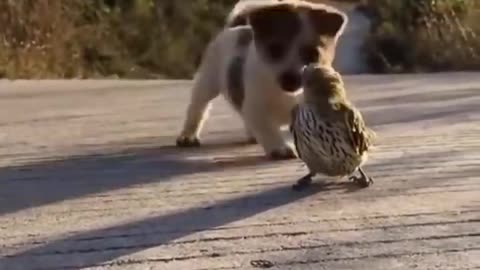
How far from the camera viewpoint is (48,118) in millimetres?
4762

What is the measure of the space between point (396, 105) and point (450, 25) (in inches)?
207

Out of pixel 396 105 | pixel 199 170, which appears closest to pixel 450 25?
pixel 396 105

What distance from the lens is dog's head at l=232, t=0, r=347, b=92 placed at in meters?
3.80

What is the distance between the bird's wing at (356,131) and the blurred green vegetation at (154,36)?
4648 mm

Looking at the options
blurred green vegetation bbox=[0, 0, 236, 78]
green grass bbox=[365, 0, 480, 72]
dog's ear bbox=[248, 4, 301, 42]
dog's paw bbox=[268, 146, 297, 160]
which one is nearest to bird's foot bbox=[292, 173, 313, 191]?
dog's paw bbox=[268, 146, 297, 160]

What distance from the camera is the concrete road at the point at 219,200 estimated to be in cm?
243

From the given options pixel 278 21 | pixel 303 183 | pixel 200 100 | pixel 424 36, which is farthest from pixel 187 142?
pixel 424 36

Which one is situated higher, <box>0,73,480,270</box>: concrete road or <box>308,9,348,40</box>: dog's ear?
<box>308,9,348,40</box>: dog's ear

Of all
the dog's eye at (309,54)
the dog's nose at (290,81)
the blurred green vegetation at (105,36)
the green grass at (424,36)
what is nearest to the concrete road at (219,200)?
the dog's nose at (290,81)

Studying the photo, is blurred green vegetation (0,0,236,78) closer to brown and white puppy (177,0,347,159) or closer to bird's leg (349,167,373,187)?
brown and white puppy (177,0,347,159)

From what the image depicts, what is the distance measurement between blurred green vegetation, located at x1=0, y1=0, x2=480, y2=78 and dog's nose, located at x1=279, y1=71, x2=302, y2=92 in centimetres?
387

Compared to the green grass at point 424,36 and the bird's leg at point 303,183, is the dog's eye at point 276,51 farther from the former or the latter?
the green grass at point 424,36

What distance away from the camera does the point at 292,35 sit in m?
3.83

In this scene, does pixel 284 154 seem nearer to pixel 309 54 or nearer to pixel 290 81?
pixel 290 81
